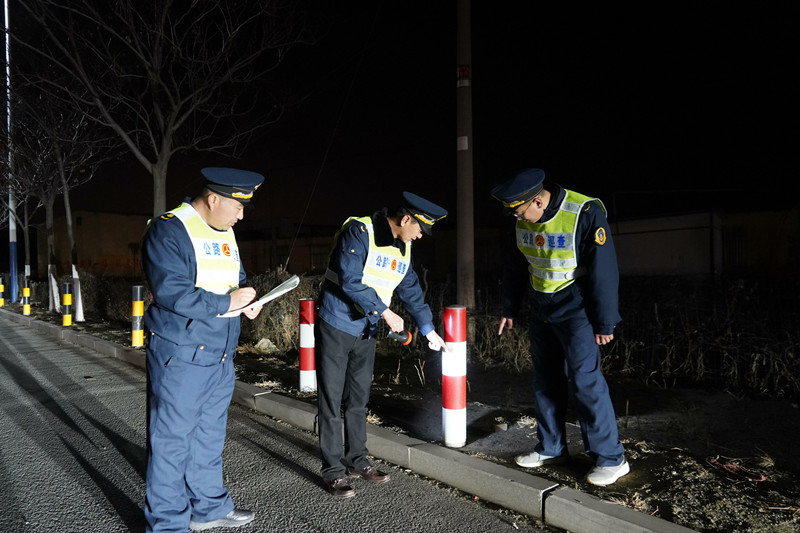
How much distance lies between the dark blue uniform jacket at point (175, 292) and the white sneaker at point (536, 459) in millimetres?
2084

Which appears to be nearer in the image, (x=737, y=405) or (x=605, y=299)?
(x=605, y=299)

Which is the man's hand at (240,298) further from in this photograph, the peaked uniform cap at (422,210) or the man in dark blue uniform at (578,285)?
the man in dark blue uniform at (578,285)

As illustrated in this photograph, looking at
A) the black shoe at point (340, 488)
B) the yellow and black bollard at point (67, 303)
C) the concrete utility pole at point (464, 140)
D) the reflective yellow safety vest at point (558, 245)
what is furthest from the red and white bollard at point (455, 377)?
the yellow and black bollard at point (67, 303)

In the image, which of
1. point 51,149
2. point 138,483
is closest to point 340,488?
point 138,483

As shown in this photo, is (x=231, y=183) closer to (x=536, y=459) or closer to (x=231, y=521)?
(x=231, y=521)

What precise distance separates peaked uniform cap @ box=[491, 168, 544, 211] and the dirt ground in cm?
170

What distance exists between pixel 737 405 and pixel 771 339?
2.35 feet

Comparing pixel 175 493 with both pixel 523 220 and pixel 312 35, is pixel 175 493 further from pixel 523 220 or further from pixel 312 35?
pixel 312 35

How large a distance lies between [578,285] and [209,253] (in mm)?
2079

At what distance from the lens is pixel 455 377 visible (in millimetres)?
3818

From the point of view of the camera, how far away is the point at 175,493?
266 centimetres

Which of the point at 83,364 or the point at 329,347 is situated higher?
the point at 329,347

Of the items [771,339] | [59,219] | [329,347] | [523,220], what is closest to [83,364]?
[329,347]

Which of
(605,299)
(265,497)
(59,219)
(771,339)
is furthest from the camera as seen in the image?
(59,219)
